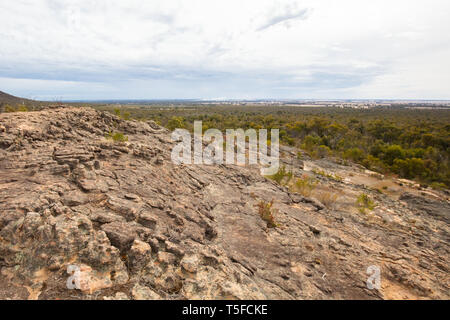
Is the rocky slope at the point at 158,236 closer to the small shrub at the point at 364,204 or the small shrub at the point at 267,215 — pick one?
the small shrub at the point at 267,215

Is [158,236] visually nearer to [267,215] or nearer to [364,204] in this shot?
[267,215]

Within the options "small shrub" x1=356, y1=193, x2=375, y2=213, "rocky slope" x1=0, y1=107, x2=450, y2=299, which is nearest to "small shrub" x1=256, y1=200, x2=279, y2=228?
"rocky slope" x1=0, y1=107, x2=450, y2=299

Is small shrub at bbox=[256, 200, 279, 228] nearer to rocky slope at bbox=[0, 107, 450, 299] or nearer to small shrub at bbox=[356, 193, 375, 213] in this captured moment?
rocky slope at bbox=[0, 107, 450, 299]

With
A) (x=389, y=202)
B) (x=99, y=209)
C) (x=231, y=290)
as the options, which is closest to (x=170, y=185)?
(x=99, y=209)

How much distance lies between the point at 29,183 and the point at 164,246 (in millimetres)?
3374

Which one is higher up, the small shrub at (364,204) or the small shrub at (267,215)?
the small shrub at (267,215)

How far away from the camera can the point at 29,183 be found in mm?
5270

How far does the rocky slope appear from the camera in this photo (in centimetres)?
405

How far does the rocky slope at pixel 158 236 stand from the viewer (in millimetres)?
4047

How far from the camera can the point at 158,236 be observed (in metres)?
4.92

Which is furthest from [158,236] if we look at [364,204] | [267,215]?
[364,204]

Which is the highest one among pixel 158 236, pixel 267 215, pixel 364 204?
Answer: pixel 158 236

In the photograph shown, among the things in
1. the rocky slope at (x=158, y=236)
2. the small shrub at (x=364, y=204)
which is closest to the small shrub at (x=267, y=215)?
the rocky slope at (x=158, y=236)
